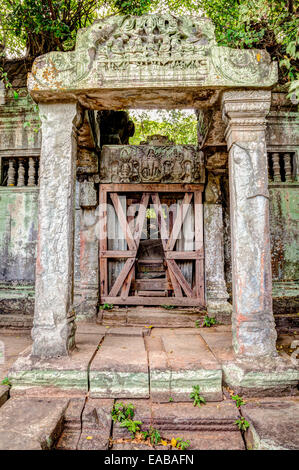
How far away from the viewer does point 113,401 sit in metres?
2.75

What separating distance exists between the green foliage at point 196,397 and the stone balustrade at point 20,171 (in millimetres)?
4540

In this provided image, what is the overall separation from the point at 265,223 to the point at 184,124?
357 inches

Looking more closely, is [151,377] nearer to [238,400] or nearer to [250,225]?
[238,400]

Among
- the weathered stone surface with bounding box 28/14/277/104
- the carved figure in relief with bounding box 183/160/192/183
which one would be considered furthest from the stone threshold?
the carved figure in relief with bounding box 183/160/192/183

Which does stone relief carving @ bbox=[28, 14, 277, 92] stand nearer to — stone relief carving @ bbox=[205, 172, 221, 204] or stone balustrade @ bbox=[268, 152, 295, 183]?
stone relief carving @ bbox=[205, 172, 221, 204]

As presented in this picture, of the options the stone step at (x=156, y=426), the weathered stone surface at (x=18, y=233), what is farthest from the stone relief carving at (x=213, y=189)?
the stone step at (x=156, y=426)

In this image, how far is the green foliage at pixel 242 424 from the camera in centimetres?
242

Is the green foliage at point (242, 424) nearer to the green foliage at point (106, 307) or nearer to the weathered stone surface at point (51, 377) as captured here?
the weathered stone surface at point (51, 377)

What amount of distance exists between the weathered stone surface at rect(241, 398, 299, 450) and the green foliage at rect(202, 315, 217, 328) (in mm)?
2078

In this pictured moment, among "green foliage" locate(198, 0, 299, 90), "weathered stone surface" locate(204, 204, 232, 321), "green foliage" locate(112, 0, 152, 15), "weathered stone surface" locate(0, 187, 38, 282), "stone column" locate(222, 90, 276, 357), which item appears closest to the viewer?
"stone column" locate(222, 90, 276, 357)

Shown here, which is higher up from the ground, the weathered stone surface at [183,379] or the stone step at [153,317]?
the stone step at [153,317]

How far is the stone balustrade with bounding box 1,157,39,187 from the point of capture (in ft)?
18.3
